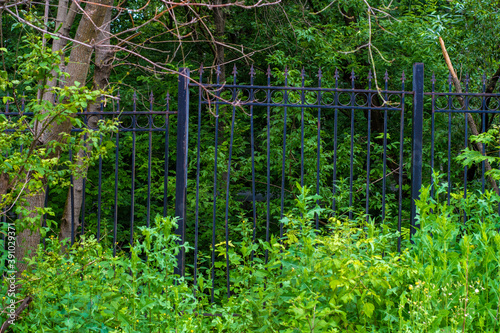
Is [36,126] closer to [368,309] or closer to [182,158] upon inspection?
[182,158]

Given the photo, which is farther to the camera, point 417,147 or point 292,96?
point 292,96

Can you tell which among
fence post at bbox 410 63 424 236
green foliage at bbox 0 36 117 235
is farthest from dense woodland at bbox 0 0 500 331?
green foliage at bbox 0 36 117 235

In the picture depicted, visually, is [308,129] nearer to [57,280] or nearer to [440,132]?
[440,132]

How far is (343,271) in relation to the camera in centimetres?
316

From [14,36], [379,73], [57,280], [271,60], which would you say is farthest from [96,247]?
[14,36]

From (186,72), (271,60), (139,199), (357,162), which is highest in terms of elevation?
(271,60)

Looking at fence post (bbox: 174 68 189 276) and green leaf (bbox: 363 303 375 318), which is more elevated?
fence post (bbox: 174 68 189 276)

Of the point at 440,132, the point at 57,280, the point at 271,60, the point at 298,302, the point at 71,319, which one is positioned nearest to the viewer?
the point at 298,302

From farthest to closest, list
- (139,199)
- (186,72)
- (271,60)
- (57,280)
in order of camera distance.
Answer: (139,199)
(271,60)
(186,72)
(57,280)

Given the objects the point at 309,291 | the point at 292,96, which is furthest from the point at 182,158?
the point at 292,96

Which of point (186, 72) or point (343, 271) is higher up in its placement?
point (186, 72)

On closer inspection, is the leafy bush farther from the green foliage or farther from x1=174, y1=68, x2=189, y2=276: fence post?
x1=174, y1=68, x2=189, y2=276: fence post

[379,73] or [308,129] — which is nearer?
[308,129]

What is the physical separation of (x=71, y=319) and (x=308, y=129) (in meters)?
4.80
